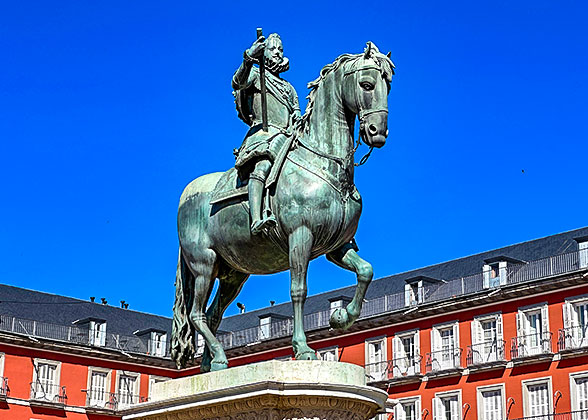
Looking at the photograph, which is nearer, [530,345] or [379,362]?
[530,345]

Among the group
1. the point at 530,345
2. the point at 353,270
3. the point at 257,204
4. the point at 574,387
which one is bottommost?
the point at 353,270

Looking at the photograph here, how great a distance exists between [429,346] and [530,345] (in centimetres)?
639

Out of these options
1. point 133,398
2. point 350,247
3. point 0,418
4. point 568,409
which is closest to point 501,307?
point 568,409

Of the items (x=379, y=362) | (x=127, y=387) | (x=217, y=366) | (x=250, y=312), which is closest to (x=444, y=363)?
(x=379, y=362)

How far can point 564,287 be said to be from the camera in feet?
167

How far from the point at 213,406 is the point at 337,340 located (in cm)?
5073

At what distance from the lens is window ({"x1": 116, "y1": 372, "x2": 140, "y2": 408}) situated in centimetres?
6456

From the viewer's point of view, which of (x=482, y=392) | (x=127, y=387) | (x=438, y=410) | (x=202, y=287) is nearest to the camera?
(x=202, y=287)

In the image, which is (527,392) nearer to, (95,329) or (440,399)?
(440,399)

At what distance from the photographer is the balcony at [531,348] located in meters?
51.0

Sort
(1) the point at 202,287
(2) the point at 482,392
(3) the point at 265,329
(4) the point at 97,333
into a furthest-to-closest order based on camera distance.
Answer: (3) the point at 265,329 < (4) the point at 97,333 < (2) the point at 482,392 < (1) the point at 202,287

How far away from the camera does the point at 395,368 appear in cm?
5778

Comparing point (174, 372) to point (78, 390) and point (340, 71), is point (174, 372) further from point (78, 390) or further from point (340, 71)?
point (340, 71)

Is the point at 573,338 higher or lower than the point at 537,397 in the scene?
higher
